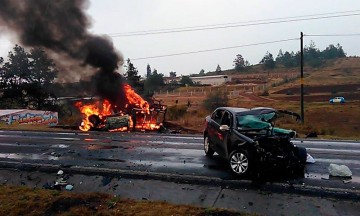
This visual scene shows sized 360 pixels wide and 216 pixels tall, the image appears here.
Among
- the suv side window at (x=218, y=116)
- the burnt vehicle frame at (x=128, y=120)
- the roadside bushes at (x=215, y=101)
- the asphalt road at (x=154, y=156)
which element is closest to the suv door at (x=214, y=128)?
the suv side window at (x=218, y=116)

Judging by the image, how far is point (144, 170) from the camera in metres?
10.5

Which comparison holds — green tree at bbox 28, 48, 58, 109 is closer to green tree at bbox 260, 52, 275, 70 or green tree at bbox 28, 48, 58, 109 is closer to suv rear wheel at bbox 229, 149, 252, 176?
suv rear wheel at bbox 229, 149, 252, 176

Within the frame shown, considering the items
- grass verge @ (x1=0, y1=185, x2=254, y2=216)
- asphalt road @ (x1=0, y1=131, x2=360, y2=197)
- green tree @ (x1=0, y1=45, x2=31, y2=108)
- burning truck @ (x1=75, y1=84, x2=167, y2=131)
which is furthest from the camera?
green tree @ (x1=0, y1=45, x2=31, y2=108)

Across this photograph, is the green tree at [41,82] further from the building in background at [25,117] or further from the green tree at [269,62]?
the green tree at [269,62]

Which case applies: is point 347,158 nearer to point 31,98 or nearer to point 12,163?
point 12,163

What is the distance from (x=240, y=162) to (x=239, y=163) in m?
0.04

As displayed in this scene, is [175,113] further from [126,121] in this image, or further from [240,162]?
[240,162]

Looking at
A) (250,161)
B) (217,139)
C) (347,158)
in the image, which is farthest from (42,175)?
(347,158)

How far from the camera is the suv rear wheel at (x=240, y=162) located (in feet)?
29.9

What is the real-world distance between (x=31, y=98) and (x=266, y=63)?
109 metres

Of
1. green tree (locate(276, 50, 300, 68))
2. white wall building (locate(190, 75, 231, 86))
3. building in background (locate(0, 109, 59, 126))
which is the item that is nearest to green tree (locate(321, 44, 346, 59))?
green tree (locate(276, 50, 300, 68))

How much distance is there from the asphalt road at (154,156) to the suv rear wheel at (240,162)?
9.7 inches

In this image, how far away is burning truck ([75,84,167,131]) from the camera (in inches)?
969

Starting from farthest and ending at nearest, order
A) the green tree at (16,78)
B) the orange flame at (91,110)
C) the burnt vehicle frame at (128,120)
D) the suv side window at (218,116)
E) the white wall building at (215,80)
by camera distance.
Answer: the white wall building at (215,80), the green tree at (16,78), the orange flame at (91,110), the burnt vehicle frame at (128,120), the suv side window at (218,116)
